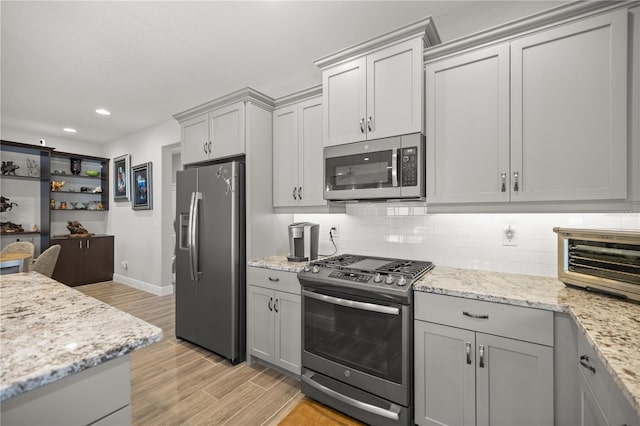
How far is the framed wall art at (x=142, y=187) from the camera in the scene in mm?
4844

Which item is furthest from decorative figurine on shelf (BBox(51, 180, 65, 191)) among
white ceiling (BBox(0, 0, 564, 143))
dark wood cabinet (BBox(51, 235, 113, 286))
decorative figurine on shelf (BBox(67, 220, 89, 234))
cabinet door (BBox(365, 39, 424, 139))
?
cabinet door (BBox(365, 39, 424, 139))

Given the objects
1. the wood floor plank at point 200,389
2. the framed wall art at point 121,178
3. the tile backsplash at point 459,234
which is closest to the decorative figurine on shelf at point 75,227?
the framed wall art at point 121,178

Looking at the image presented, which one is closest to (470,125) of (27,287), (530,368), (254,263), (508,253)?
(508,253)

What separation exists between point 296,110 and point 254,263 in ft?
4.71

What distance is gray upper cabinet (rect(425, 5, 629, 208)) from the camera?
149 centimetres

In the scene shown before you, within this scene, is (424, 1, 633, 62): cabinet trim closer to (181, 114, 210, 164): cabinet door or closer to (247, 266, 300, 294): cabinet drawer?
(247, 266, 300, 294): cabinet drawer

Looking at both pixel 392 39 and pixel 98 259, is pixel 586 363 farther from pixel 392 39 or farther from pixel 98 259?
pixel 98 259

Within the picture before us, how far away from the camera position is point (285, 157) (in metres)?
→ 2.77

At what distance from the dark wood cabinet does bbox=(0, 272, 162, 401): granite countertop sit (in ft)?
16.0

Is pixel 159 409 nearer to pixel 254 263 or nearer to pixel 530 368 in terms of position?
pixel 254 263

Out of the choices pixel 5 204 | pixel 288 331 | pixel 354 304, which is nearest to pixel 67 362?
pixel 354 304

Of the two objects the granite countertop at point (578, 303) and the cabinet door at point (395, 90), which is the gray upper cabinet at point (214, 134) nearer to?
the cabinet door at point (395, 90)

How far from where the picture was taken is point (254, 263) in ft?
8.34

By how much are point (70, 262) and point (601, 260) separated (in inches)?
273
